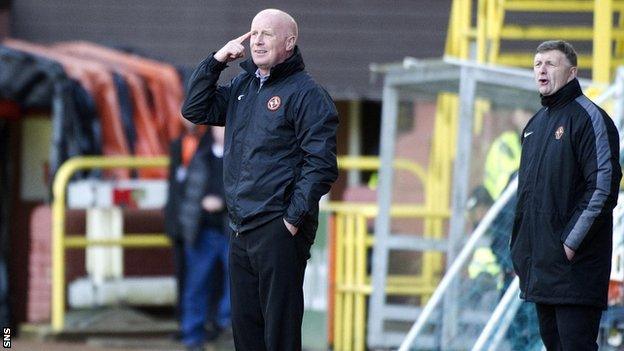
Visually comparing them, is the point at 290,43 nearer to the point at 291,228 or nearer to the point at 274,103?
the point at 274,103

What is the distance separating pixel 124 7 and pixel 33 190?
2.21 meters

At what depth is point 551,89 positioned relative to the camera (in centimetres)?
719

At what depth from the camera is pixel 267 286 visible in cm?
712

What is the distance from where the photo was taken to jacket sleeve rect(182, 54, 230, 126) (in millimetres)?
7320

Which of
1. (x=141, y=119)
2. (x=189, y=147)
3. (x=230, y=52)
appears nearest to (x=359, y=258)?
(x=189, y=147)

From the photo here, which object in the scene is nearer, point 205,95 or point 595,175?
point 595,175

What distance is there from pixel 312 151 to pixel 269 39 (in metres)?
0.53

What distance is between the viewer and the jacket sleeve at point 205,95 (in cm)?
732

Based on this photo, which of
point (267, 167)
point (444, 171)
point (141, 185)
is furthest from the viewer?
point (141, 185)

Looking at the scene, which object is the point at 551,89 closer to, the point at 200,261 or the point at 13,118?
the point at 200,261

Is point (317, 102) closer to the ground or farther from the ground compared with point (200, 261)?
farther from the ground

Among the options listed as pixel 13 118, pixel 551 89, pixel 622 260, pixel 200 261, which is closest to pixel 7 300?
pixel 13 118

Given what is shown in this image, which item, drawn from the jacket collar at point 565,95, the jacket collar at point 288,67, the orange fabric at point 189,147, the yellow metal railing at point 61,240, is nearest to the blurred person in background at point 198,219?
the orange fabric at point 189,147

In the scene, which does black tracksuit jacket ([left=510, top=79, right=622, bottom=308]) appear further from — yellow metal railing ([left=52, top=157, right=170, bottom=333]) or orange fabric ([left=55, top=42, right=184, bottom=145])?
orange fabric ([left=55, top=42, right=184, bottom=145])
